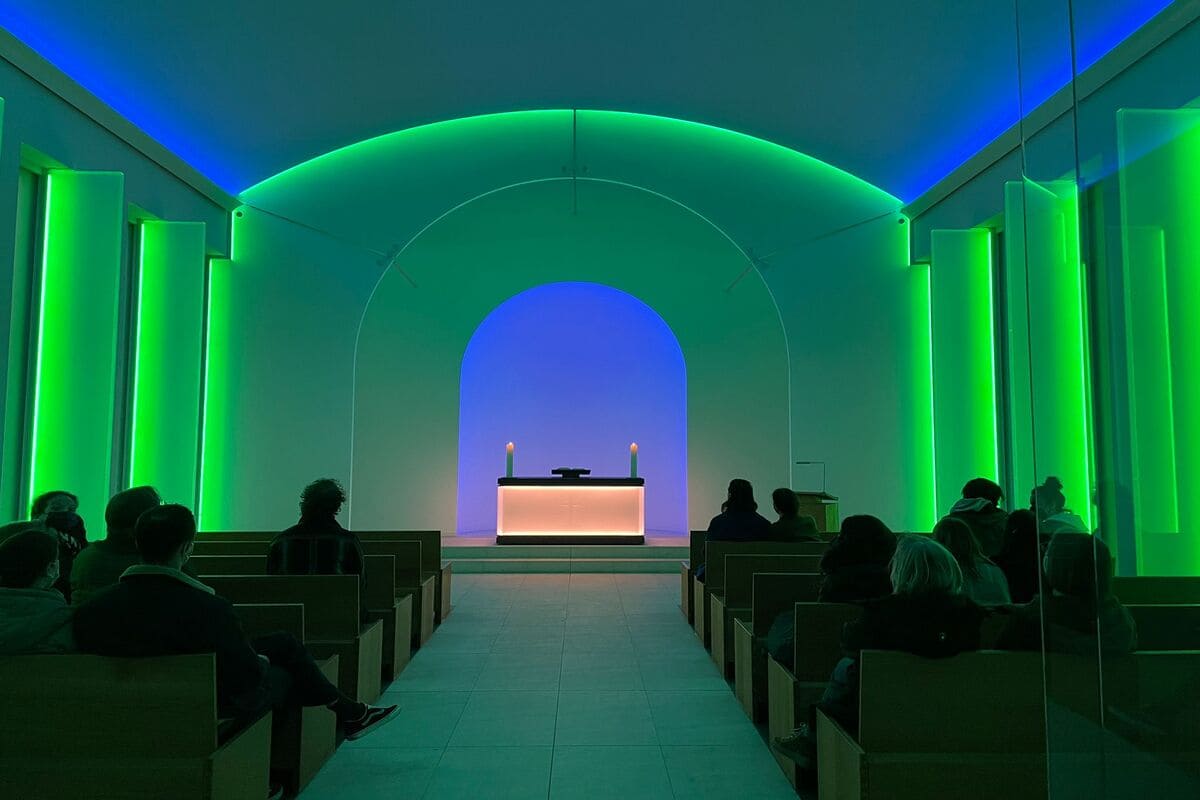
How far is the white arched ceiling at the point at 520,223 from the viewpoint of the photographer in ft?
31.3

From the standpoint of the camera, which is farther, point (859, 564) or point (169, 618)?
point (859, 564)

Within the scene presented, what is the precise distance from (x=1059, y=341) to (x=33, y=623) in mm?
2618

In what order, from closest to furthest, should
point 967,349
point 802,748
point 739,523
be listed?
point 802,748
point 739,523
point 967,349

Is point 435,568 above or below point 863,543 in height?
below

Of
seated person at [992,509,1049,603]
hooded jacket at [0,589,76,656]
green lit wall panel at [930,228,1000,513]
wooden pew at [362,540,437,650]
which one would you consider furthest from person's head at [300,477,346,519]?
green lit wall panel at [930,228,1000,513]

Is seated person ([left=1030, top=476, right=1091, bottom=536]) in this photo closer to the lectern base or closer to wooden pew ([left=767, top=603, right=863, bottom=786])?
wooden pew ([left=767, top=603, right=863, bottom=786])

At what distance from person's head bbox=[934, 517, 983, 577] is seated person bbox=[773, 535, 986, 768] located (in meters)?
0.66

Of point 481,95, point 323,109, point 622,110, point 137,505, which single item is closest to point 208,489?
point 323,109

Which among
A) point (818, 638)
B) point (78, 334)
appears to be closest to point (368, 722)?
point (818, 638)

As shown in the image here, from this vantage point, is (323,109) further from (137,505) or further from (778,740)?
(778,740)

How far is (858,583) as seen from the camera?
3240mm

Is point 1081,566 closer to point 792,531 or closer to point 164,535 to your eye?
point 164,535

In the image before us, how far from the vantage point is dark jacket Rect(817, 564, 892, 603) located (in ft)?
10.6

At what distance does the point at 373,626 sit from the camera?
412cm
